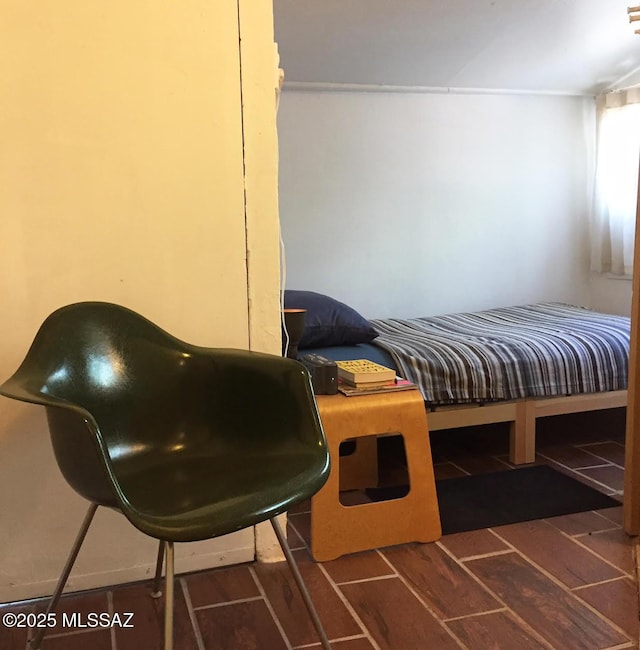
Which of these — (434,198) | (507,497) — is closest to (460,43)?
(434,198)

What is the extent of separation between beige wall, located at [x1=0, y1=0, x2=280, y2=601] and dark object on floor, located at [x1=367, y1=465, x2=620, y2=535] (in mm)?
904

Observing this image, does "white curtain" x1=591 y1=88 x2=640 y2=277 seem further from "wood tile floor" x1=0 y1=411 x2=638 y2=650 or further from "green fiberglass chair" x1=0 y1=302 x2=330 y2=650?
"green fiberglass chair" x1=0 y1=302 x2=330 y2=650

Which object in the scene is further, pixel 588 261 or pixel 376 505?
pixel 588 261

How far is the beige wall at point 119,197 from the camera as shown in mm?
1710

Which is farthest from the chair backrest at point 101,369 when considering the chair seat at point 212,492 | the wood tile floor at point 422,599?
the wood tile floor at point 422,599

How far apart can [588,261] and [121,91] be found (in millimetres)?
3599

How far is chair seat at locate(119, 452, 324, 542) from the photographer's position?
3.92 ft

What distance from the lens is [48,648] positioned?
1624 millimetres

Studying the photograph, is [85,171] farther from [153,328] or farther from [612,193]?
[612,193]

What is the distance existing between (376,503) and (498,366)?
92cm

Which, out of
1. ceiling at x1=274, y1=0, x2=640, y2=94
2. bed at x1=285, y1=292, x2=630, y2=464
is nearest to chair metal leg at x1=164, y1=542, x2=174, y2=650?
bed at x1=285, y1=292, x2=630, y2=464

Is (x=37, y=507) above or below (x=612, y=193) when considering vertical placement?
below

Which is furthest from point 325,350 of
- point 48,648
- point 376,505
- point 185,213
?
point 48,648

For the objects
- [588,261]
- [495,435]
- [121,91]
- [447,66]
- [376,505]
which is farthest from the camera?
[588,261]
